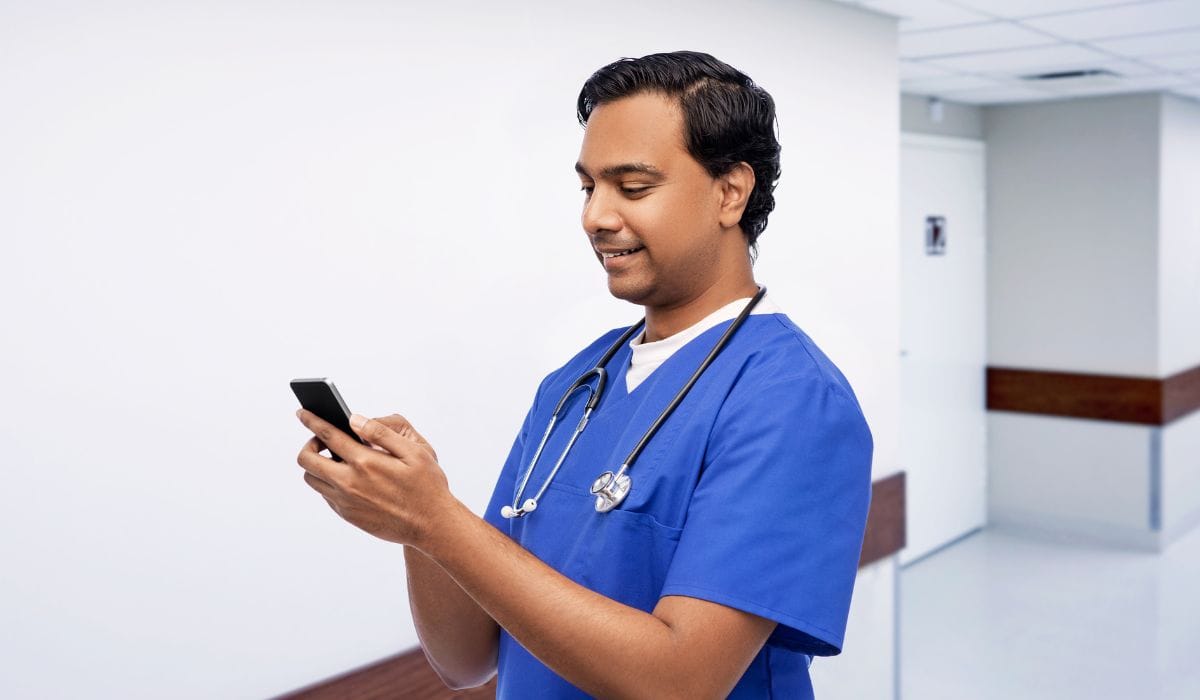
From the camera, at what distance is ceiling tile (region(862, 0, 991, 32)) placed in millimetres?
3227

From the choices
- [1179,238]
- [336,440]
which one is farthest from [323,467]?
[1179,238]

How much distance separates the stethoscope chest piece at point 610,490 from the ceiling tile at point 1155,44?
352 cm

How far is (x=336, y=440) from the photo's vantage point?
1.01 metres

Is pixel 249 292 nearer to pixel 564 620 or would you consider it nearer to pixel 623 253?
pixel 623 253

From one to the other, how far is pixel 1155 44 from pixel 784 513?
3.77 metres

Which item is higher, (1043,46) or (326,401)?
(1043,46)

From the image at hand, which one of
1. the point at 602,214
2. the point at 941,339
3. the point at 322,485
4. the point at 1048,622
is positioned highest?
the point at 602,214

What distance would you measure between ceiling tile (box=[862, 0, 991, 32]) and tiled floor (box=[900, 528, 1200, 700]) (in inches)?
86.9

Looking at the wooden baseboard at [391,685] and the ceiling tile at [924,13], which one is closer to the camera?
Result: the wooden baseboard at [391,685]

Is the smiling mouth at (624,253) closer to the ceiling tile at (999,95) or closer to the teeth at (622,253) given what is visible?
the teeth at (622,253)

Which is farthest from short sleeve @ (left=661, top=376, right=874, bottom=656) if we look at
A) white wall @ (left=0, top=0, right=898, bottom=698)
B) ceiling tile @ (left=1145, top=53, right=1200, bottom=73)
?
ceiling tile @ (left=1145, top=53, right=1200, bottom=73)

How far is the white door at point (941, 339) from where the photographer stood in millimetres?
5391

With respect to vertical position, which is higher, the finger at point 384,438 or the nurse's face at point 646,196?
the nurse's face at point 646,196

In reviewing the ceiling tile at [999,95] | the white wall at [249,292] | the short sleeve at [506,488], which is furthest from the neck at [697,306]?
the ceiling tile at [999,95]
